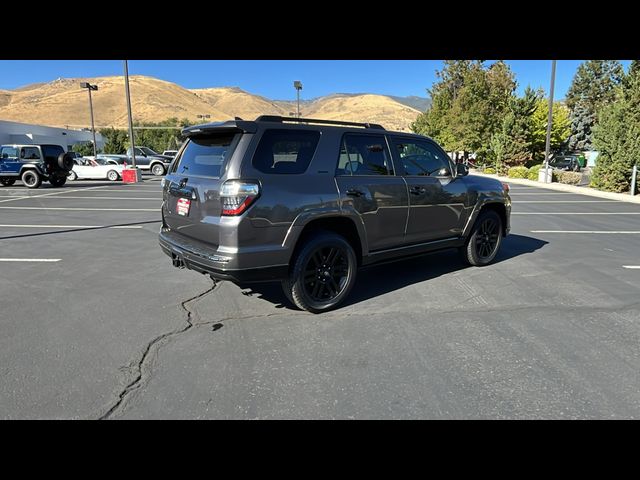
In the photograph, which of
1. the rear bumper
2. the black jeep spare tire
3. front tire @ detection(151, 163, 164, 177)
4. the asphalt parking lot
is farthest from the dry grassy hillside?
the rear bumper

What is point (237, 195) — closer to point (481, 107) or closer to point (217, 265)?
point (217, 265)

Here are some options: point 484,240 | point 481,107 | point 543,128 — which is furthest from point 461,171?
point 543,128

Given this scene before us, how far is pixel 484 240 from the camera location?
19.2 ft

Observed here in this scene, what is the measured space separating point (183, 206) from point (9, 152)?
63.2 ft

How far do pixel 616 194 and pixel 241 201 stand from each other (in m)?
18.4

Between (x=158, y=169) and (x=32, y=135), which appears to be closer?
(x=158, y=169)

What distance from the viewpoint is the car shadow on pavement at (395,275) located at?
461 cm

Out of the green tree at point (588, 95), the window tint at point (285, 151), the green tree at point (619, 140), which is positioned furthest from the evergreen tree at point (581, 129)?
the window tint at point (285, 151)

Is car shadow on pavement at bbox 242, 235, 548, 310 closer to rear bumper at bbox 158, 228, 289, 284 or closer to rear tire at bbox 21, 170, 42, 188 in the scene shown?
rear bumper at bbox 158, 228, 289, 284

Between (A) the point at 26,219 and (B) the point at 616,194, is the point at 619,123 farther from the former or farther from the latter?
(A) the point at 26,219

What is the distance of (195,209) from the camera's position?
379cm

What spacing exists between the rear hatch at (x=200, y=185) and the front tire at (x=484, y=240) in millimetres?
3698

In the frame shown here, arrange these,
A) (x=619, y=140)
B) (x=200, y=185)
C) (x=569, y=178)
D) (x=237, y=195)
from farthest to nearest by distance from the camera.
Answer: (x=569, y=178)
(x=619, y=140)
(x=200, y=185)
(x=237, y=195)
